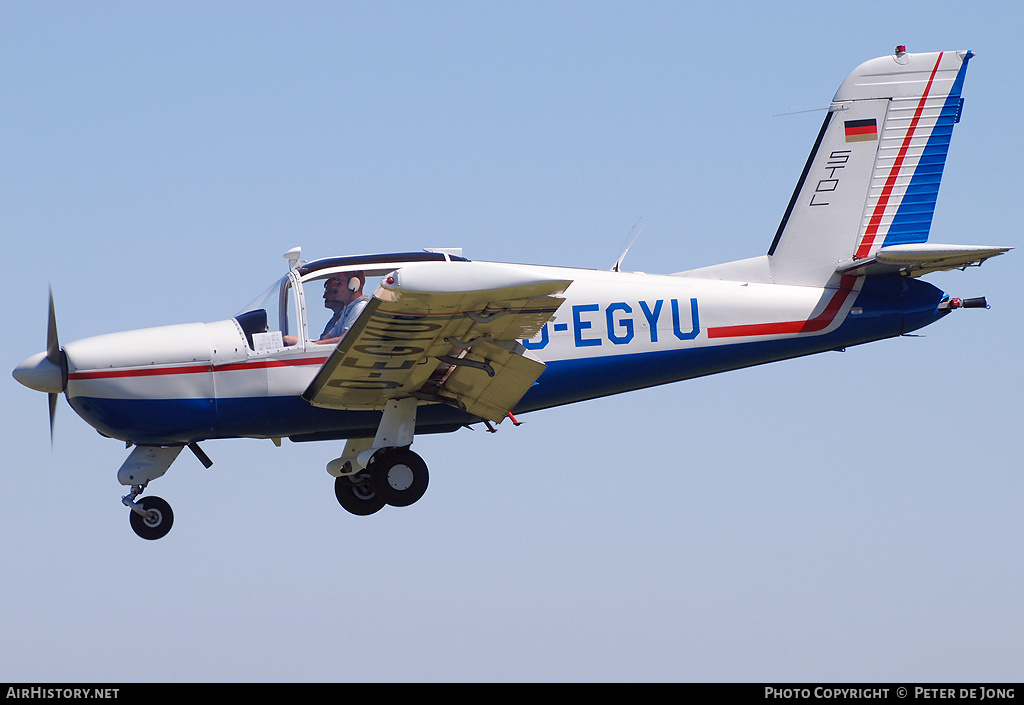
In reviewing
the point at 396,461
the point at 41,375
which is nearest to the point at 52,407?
the point at 41,375

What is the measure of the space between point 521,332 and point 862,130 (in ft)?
18.3

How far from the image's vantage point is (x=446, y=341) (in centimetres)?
1196

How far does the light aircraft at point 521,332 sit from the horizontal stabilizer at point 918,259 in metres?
0.02

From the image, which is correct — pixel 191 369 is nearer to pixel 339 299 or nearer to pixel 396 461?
pixel 339 299

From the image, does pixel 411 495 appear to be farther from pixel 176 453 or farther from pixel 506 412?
pixel 176 453

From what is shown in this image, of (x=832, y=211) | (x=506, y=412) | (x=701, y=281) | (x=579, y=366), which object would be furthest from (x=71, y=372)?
(x=832, y=211)

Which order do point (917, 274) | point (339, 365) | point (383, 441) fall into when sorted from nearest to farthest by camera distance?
point (339, 365)
point (383, 441)
point (917, 274)

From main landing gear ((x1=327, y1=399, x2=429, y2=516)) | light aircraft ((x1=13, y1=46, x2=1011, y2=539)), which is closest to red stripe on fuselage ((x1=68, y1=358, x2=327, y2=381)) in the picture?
light aircraft ((x1=13, y1=46, x2=1011, y2=539))

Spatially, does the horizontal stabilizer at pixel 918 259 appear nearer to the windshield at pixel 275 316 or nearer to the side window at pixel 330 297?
the side window at pixel 330 297

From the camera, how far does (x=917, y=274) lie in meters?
14.0

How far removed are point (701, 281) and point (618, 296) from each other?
105 centimetres

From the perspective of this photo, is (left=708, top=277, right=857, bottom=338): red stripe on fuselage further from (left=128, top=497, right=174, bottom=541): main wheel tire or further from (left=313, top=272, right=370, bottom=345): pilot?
(left=128, top=497, right=174, bottom=541): main wheel tire

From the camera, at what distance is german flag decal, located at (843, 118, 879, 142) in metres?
14.8

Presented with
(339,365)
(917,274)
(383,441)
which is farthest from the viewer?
(917,274)
